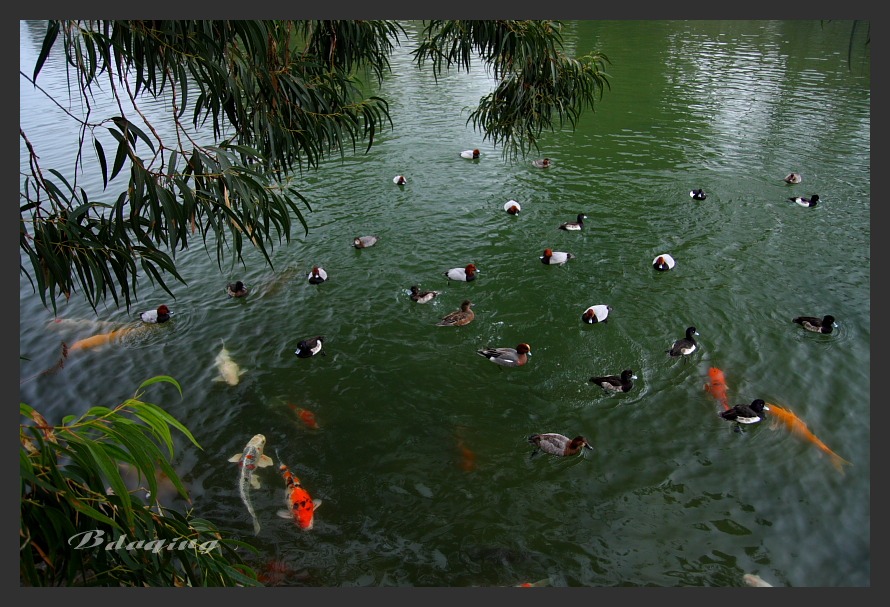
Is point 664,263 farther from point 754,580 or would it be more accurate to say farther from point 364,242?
point 754,580

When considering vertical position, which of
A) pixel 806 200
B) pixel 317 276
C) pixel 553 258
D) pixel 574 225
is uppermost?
pixel 806 200

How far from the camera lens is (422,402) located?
8.55 m

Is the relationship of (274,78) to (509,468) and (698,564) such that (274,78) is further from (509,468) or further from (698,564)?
(698,564)

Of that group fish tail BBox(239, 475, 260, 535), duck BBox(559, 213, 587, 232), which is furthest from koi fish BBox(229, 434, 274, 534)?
duck BBox(559, 213, 587, 232)

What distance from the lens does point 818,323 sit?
952cm

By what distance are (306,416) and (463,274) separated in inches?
157

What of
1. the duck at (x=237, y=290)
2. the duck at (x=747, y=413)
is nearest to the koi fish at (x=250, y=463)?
the duck at (x=237, y=290)

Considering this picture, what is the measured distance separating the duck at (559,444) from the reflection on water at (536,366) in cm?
13

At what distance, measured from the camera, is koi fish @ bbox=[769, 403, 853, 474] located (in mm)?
7371

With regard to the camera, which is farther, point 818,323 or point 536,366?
point 818,323

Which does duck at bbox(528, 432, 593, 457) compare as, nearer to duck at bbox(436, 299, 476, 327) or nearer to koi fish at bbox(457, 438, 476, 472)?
koi fish at bbox(457, 438, 476, 472)

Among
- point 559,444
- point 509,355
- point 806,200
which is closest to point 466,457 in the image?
point 559,444

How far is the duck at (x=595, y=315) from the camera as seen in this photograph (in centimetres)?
998

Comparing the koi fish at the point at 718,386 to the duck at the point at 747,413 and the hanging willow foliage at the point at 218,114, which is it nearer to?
the duck at the point at 747,413
